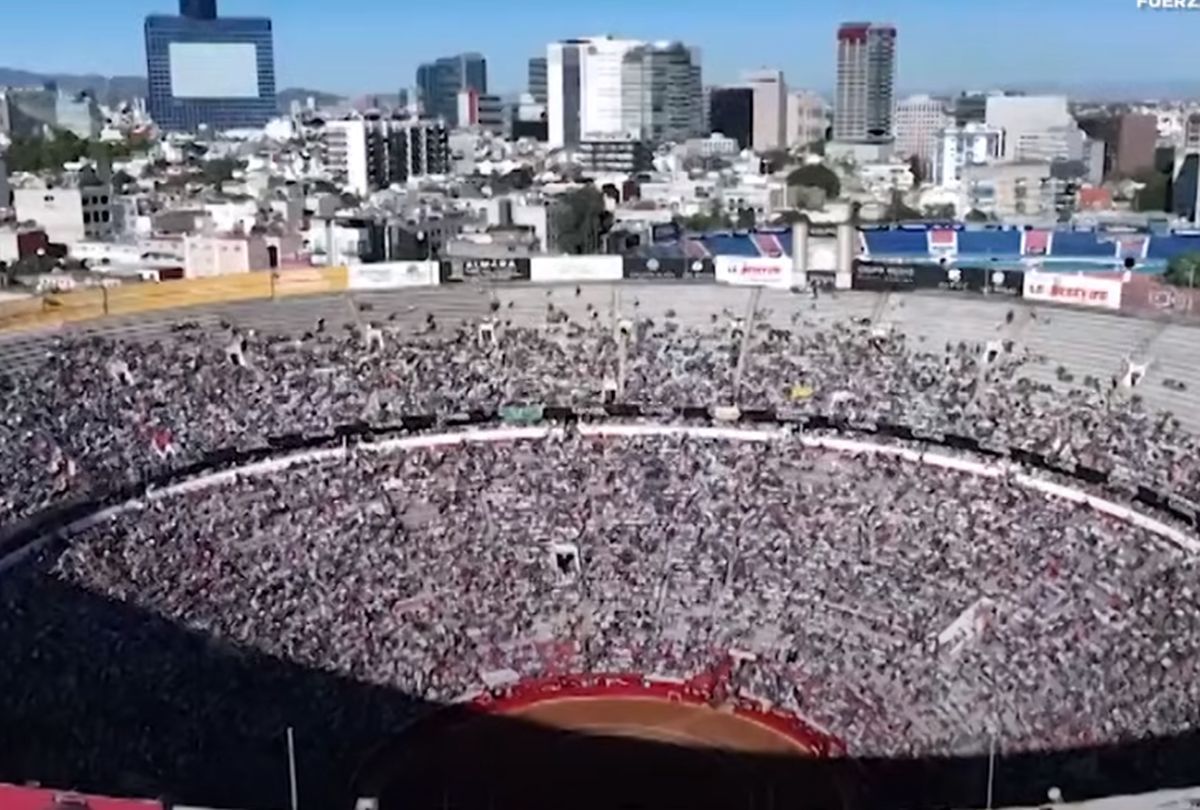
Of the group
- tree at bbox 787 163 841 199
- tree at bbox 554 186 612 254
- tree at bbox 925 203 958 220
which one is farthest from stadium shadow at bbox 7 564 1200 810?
tree at bbox 787 163 841 199

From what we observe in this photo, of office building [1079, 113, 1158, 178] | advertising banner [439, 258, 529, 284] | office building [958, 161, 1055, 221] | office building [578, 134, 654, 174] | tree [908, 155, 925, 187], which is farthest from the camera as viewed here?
office building [578, 134, 654, 174]

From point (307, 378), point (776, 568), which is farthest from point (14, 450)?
point (776, 568)

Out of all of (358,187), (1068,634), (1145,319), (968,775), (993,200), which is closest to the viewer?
(968,775)

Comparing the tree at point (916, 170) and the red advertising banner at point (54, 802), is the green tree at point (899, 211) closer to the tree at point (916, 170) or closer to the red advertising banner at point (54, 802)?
the tree at point (916, 170)

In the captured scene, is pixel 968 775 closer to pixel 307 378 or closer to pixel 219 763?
pixel 219 763

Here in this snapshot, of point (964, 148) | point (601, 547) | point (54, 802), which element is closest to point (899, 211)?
point (964, 148)

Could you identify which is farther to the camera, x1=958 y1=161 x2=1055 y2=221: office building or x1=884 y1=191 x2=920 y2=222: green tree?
x1=958 y1=161 x2=1055 y2=221: office building

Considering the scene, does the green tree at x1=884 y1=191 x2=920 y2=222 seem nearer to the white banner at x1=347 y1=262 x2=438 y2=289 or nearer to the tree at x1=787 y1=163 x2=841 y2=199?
the tree at x1=787 y1=163 x2=841 y2=199
